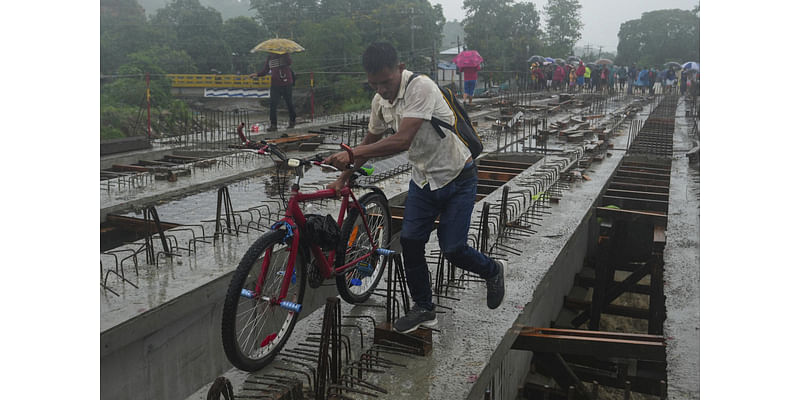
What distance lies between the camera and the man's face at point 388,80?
3.62 metres

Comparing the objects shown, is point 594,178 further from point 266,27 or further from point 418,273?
point 266,27

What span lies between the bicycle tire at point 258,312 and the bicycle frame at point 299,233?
6 centimetres

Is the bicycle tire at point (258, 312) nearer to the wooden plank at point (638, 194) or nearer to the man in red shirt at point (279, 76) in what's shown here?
the wooden plank at point (638, 194)

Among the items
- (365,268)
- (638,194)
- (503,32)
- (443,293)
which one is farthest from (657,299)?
(503,32)

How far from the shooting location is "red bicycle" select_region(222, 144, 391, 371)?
11.4 feet

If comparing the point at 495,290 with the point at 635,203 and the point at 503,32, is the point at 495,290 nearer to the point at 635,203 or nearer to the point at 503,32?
the point at 635,203

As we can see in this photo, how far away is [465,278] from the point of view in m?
5.38

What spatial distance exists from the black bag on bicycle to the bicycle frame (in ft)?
0.13

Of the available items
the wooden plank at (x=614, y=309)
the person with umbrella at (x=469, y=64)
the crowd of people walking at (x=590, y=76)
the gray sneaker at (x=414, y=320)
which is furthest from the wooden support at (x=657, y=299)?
the crowd of people walking at (x=590, y=76)

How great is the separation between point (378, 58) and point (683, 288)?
141 inches

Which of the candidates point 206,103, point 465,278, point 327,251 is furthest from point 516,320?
point 206,103

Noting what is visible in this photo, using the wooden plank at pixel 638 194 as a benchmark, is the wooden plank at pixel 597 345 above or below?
below

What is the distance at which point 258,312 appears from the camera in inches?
145

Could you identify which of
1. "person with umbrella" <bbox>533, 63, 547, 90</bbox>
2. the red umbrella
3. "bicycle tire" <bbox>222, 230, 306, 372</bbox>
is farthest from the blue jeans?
"person with umbrella" <bbox>533, 63, 547, 90</bbox>
